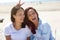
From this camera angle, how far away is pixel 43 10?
50.3 inches

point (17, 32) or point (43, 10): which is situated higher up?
point (43, 10)

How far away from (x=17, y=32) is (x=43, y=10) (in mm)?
359

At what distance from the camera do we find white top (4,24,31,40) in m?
1.09

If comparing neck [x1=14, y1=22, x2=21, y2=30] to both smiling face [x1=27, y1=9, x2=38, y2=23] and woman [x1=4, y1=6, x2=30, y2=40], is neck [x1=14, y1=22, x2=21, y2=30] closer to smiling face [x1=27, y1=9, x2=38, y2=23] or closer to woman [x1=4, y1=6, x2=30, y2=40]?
woman [x1=4, y1=6, x2=30, y2=40]

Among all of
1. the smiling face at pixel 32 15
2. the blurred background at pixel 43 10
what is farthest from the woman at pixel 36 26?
the blurred background at pixel 43 10

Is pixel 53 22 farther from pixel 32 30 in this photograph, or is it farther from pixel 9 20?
Answer: pixel 9 20

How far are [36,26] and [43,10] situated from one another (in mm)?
250

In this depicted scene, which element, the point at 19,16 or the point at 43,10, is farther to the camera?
the point at 43,10

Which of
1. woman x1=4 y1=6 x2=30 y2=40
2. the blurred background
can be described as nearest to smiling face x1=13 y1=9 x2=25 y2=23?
woman x1=4 y1=6 x2=30 y2=40

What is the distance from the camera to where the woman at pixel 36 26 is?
3.49ft

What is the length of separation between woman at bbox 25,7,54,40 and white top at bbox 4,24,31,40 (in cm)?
5

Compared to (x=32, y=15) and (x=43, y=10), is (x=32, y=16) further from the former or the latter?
(x=43, y=10)

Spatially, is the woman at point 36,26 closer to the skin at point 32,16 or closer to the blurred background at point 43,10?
the skin at point 32,16

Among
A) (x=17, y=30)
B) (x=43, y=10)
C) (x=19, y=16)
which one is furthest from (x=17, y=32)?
(x=43, y=10)
